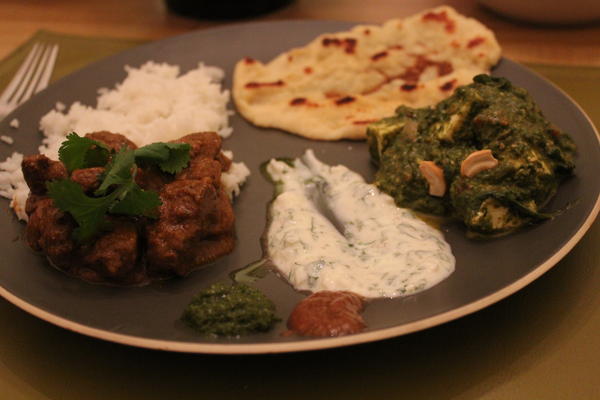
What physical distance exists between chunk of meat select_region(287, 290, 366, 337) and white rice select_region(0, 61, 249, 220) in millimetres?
1071

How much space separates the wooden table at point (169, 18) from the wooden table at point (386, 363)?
3.16m

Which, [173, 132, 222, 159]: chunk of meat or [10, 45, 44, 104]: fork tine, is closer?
[173, 132, 222, 159]: chunk of meat

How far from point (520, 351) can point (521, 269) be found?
0.33 meters

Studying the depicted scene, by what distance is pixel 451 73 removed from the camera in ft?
14.6

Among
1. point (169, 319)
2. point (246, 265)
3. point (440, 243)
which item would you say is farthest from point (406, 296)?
point (169, 319)

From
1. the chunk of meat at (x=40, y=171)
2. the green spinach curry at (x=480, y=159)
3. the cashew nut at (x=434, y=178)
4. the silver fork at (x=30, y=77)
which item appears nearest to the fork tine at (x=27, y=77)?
the silver fork at (x=30, y=77)

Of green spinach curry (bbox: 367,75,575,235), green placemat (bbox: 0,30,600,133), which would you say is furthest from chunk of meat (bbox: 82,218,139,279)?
green placemat (bbox: 0,30,600,133)

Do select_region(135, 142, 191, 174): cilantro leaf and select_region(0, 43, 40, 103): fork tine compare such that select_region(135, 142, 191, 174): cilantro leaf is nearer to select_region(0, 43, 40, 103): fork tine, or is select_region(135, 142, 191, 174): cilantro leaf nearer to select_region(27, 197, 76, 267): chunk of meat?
select_region(27, 197, 76, 267): chunk of meat

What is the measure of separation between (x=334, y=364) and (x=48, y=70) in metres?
3.73

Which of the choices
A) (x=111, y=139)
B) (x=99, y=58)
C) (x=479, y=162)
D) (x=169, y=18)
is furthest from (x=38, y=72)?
(x=479, y=162)

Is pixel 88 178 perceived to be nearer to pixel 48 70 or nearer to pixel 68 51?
pixel 48 70

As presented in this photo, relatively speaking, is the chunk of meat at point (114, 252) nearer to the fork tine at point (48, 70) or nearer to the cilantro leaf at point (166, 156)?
the cilantro leaf at point (166, 156)

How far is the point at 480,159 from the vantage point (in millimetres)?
3150

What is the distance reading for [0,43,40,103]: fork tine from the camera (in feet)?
15.6
